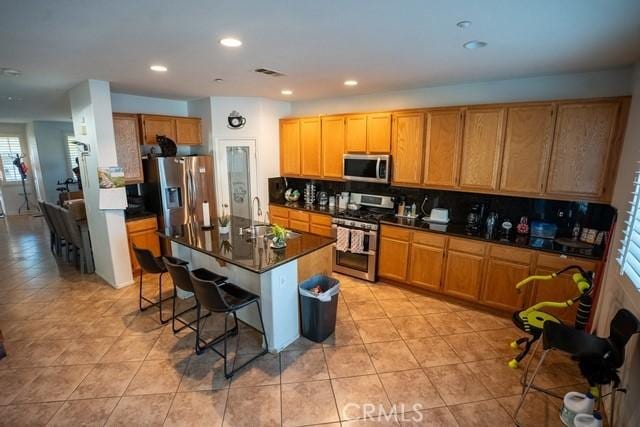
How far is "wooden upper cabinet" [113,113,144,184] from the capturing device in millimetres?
4117

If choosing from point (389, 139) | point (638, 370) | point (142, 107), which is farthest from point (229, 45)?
point (638, 370)

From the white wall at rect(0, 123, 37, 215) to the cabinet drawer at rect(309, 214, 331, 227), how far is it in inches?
363

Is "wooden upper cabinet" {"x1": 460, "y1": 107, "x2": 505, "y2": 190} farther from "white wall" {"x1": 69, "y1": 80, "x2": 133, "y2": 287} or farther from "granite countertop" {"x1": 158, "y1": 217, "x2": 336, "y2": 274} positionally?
"white wall" {"x1": 69, "y1": 80, "x2": 133, "y2": 287}

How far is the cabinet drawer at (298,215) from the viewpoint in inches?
192

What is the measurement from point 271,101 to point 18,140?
850 centimetres

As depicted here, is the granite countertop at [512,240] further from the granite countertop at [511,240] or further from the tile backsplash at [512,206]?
the tile backsplash at [512,206]

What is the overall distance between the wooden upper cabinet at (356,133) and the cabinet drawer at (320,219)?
105cm

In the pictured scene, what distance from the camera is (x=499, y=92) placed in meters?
3.54

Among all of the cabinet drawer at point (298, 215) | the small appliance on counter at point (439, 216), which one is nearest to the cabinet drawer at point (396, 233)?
the small appliance on counter at point (439, 216)

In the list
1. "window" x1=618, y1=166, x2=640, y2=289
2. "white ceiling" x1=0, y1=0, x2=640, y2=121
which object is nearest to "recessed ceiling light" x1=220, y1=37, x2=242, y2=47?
"white ceiling" x1=0, y1=0, x2=640, y2=121

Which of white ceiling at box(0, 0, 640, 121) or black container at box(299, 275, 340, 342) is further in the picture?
black container at box(299, 275, 340, 342)

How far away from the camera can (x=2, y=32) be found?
202cm

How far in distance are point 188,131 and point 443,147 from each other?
12.5ft

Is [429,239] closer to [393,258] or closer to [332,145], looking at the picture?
[393,258]
